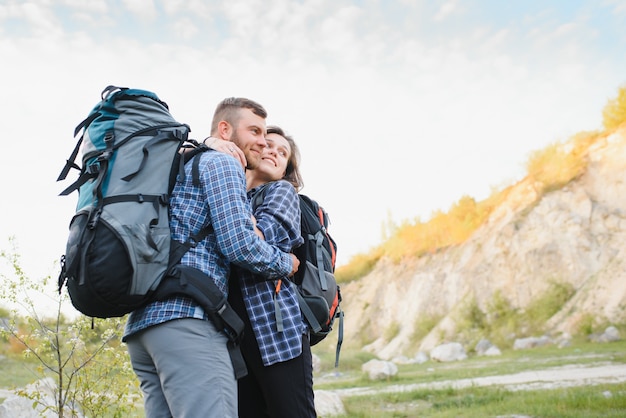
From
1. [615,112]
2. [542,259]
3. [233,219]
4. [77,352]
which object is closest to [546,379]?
[77,352]

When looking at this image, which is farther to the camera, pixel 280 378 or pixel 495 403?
pixel 495 403

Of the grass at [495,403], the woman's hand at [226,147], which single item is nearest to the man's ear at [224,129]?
the woman's hand at [226,147]

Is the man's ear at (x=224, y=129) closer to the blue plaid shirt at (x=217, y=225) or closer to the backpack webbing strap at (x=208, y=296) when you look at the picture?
the blue plaid shirt at (x=217, y=225)

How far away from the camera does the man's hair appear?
8.31 ft

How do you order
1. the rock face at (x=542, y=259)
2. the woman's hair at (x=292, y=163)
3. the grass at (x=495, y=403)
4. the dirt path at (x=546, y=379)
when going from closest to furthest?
the woman's hair at (x=292, y=163), the grass at (x=495, y=403), the dirt path at (x=546, y=379), the rock face at (x=542, y=259)

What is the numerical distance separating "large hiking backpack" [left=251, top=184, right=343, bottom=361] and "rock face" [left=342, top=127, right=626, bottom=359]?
770 inches

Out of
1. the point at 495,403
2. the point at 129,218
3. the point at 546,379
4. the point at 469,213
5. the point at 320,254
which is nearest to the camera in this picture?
the point at 129,218

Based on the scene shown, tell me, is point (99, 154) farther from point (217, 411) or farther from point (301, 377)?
point (301, 377)

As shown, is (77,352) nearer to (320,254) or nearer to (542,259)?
(320,254)

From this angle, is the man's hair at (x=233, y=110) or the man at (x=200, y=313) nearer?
the man at (x=200, y=313)

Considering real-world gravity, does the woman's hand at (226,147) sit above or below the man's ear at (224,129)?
below

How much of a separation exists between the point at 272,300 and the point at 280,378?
0.31 metres

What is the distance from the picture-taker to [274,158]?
2.96 m

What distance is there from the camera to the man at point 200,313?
6.15 feet
